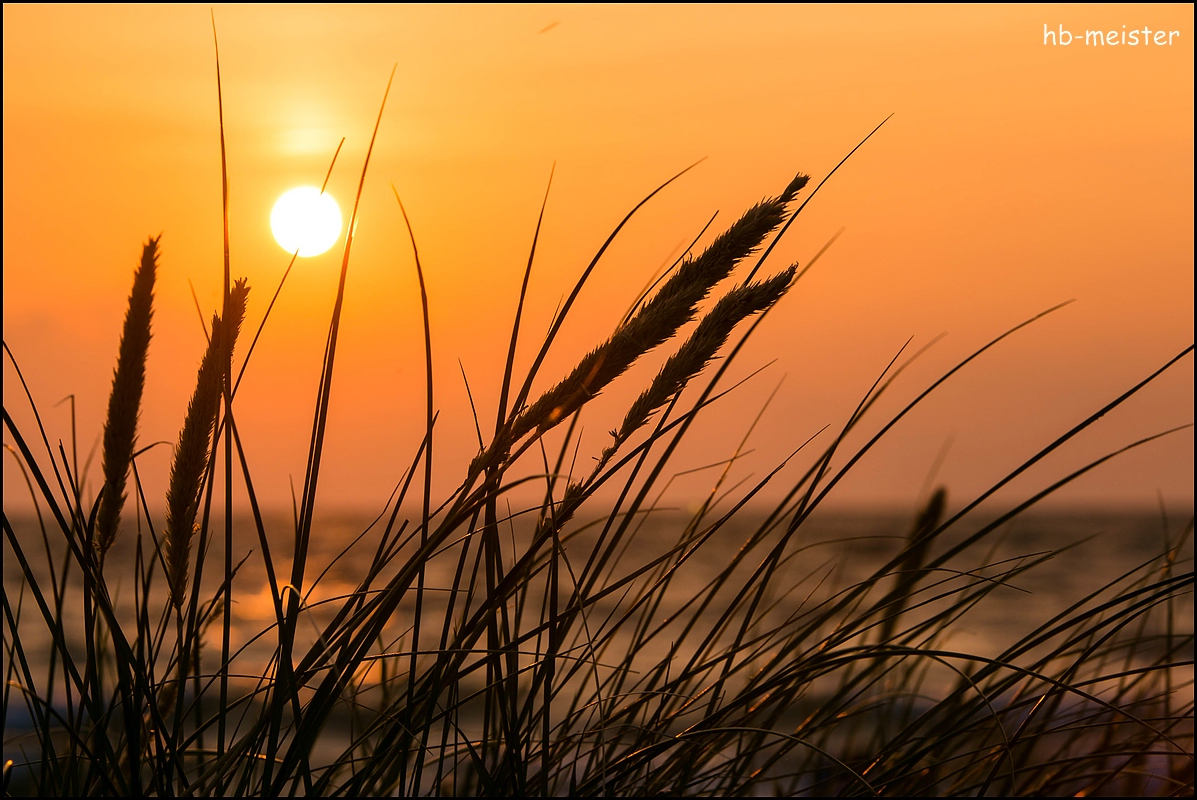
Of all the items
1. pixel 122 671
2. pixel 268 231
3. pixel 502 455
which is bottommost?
pixel 122 671

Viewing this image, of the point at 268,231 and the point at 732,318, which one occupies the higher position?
the point at 268,231

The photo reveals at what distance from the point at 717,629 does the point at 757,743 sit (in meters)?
0.14

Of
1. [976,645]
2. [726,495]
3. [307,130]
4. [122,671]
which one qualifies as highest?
[976,645]

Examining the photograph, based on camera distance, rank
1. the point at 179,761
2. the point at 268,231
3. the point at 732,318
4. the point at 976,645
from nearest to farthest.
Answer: the point at 732,318
the point at 179,761
the point at 268,231
the point at 976,645

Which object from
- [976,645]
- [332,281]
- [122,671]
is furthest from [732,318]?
[976,645]

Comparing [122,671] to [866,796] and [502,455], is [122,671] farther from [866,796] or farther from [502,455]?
[866,796]

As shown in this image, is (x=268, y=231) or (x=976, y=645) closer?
(x=268, y=231)

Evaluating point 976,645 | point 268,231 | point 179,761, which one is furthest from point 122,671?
point 976,645

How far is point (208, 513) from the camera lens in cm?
100

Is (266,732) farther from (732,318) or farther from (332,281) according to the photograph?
(732,318)

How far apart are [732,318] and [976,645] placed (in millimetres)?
10452

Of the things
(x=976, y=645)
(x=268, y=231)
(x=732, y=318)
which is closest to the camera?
(x=732, y=318)

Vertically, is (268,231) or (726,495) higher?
(268,231)

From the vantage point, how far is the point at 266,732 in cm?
95
